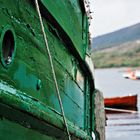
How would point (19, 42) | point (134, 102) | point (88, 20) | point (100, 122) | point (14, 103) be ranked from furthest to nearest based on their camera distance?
1. point (134, 102)
2. point (100, 122)
3. point (88, 20)
4. point (19, 42)
5. point (14, 103)

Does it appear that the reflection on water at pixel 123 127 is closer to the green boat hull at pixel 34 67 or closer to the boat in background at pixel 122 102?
the boat in background at pixel 122 102

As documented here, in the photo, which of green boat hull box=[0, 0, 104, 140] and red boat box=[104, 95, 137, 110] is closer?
green boat hull box=[0, 0, 104, 140]

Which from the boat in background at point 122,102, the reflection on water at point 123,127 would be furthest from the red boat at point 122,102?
the reflection on water at point 123,127

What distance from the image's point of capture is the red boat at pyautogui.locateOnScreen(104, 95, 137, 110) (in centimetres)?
3803

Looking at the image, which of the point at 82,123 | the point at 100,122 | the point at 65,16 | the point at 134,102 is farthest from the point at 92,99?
the point at 134,102

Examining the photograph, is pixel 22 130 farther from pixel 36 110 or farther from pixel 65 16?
pixel 65 16

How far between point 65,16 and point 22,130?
1.71 meters

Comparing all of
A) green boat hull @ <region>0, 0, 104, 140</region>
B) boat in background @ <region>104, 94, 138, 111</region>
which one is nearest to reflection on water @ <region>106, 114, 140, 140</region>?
boat in background @ <region>104, 94, 138, 111</region>

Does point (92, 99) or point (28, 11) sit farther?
point (92, 99)

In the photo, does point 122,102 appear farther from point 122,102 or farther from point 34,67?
point 34,67

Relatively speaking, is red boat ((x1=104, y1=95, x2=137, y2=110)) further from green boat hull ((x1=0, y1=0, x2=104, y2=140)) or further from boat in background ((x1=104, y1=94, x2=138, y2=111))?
green boat hull ((x1=0, y1=0, x2=104, y2=140))

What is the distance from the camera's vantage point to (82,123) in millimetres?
7281

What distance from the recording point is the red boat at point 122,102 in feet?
125

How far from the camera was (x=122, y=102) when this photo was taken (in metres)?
38.4
